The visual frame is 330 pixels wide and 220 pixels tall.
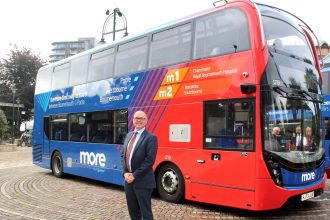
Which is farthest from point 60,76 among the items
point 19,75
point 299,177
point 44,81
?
point 19,75

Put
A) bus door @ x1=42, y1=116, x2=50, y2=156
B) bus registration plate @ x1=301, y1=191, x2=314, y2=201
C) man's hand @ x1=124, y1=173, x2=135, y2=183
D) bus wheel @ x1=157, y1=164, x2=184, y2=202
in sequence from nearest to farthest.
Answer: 1. man's hand @ x1=124, y1=173, x2=135, y2=183
2. bus registration plate @ x1=301, y1=191, x2=314, y2=201
3. bus wheel @ x1=157, y1=164, x2=184, y2=202
4. bus door @ x1=42, y1=116, x2=50, y2=156

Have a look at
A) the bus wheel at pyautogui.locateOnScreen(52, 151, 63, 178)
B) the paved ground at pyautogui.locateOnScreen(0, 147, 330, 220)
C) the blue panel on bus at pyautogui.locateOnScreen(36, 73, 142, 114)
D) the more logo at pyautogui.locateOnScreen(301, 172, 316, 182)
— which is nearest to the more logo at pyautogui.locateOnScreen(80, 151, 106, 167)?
the paved ground at pyautogui.locateOnScreen(0, 147, 330, 220)

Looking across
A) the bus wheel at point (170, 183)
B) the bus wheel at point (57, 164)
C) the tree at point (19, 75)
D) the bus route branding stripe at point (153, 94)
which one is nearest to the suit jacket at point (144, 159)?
the bus wheel at point (170, 183)

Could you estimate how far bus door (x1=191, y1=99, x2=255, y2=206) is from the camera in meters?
7.01

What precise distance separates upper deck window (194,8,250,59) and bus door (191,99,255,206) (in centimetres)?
106

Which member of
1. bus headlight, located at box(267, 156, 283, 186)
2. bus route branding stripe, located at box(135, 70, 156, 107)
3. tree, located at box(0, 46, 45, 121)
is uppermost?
tree, located at box(0, 46, 45, 121)

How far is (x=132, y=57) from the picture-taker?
10.2 m

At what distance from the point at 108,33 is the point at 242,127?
1375 cm

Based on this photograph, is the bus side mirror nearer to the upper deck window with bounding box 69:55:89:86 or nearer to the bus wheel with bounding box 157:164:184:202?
the bus wheel with bounding box 157:164:184:202

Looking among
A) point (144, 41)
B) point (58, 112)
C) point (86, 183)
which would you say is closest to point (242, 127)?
point (144, 41)

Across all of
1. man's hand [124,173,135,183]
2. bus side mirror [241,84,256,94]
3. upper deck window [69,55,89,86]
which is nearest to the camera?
man's hand [124,173,135,183]

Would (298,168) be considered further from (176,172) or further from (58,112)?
(58,112)

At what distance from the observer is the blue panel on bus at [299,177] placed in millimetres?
6965

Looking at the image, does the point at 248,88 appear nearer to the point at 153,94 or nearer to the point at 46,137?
the point at 153,94
